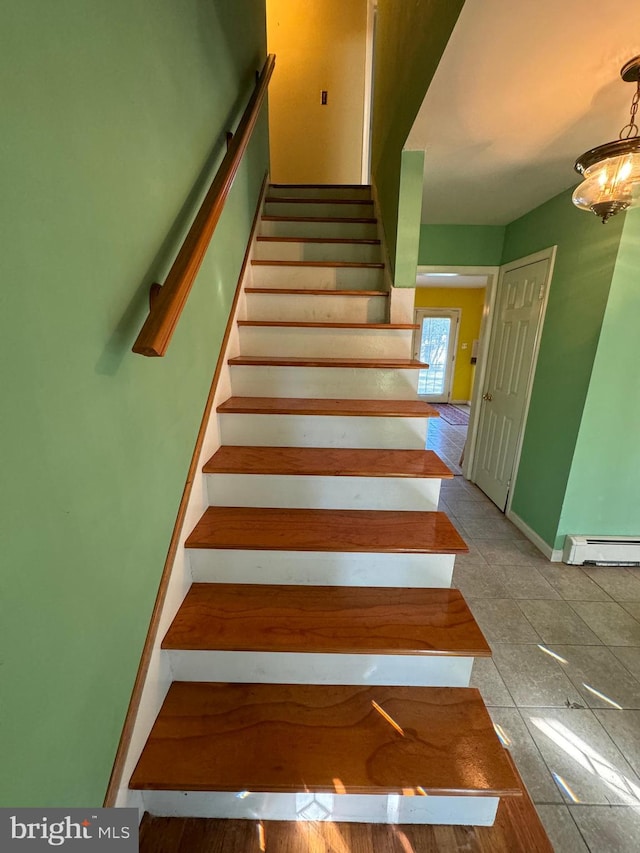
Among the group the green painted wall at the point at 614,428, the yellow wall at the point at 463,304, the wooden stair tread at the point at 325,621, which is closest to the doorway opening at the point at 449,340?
the yellow wall at the point at 463,304

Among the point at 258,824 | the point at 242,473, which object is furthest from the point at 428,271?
the point at 258,824

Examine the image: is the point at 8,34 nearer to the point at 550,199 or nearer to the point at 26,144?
the point at 26,144

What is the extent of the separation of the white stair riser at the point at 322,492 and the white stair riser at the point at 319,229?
183 cm

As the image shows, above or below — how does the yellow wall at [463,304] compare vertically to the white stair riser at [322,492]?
above

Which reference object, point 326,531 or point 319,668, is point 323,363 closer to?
point 326,531

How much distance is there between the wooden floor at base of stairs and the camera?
86cm

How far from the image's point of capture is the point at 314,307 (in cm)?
192

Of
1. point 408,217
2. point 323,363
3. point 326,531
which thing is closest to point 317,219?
point 408,217

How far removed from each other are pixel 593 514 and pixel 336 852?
223 cm

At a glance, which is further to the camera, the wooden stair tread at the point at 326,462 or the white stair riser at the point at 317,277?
the white stair riser at the point at 317,277

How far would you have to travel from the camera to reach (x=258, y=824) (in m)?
0.90

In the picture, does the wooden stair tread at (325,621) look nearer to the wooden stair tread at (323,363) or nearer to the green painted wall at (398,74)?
the wooden stair tread at (323,363)

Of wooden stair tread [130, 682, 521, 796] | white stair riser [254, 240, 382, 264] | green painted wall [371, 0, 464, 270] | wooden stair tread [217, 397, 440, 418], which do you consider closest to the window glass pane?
green painted wall [371, 0, 464, 270]

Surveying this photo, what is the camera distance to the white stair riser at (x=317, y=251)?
218cm
